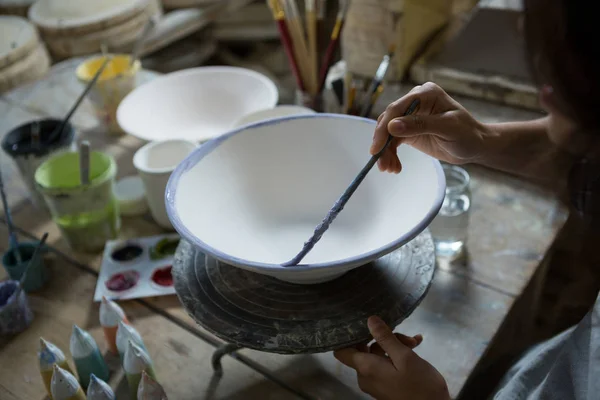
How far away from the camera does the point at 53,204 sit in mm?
1159

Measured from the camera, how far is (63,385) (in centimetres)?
84

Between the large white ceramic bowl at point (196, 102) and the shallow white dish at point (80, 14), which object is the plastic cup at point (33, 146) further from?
the shallow white dish at point (80, 14)

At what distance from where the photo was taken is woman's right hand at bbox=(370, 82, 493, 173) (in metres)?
0.86

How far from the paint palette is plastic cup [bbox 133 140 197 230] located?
58 millimetres

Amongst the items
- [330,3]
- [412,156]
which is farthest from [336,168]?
[330,3]

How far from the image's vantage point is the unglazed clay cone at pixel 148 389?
2.69 ft

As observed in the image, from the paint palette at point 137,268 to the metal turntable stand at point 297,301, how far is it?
0.58ft

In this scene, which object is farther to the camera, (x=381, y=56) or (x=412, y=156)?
(x=381, y=56)

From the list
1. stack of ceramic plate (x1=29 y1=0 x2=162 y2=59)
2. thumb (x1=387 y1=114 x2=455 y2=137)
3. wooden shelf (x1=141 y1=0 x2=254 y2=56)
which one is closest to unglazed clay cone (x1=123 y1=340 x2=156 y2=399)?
thumb (x1=387 y1=114 x2=455 y2=137)

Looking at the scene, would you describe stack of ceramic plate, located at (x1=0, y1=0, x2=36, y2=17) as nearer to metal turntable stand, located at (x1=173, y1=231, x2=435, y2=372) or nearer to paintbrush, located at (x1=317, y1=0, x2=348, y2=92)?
paintbrush, located at (x1=317, y1=0, x2=348, y2=92)

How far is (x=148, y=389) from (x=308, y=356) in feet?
0.89

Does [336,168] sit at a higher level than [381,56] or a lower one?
higher

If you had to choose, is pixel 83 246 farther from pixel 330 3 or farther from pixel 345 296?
pixel 330 3

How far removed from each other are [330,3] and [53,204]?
75.0 inches
